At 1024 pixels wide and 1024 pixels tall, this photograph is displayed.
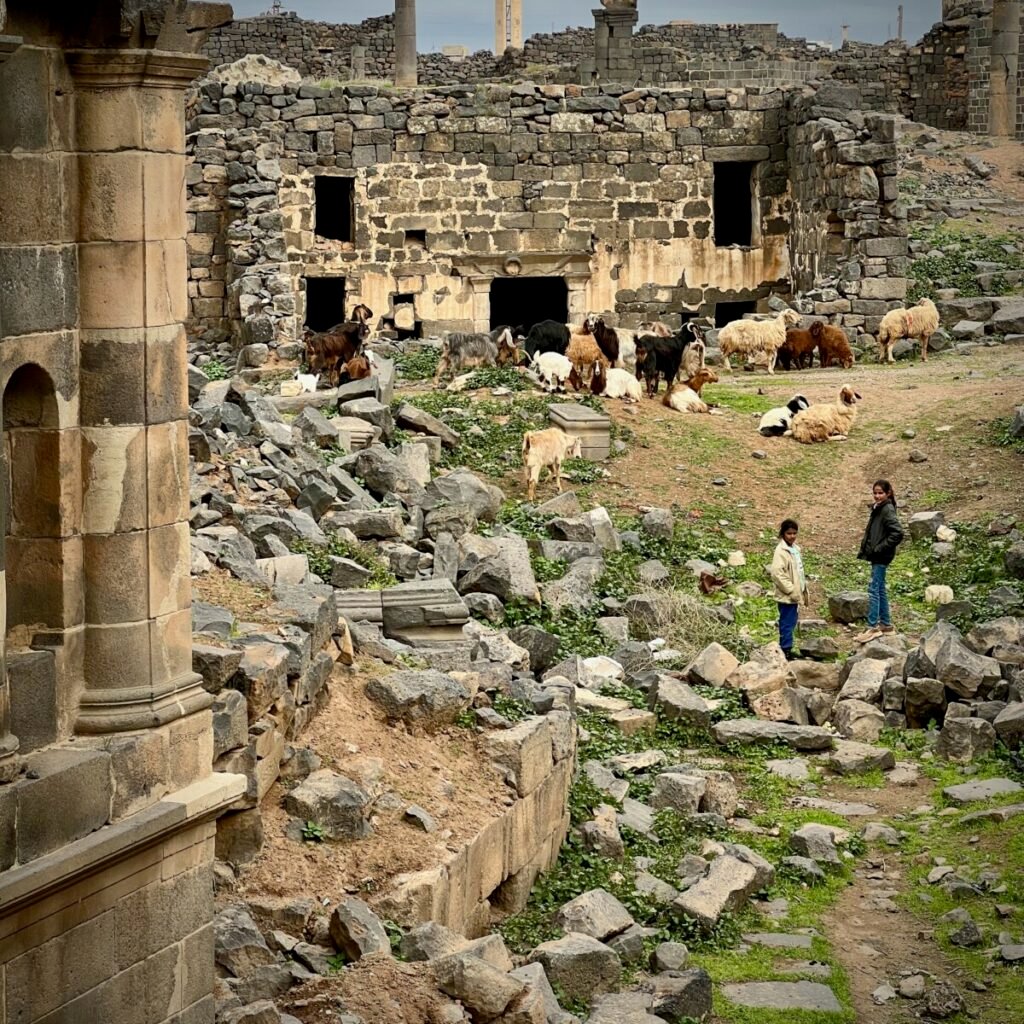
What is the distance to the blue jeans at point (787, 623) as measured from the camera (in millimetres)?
14812

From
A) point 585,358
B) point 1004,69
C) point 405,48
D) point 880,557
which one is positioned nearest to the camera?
point 880,557

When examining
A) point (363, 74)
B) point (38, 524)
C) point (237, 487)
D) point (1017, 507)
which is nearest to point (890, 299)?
point (1017, 507)

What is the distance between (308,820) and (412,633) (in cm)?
327

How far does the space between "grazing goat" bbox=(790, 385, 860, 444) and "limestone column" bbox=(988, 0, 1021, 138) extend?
72.5ft

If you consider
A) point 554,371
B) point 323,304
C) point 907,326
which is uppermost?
point 323,304

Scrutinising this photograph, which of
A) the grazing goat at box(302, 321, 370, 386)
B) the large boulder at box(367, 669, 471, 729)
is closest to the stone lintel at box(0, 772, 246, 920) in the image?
the large boulder at box(367, 669, 471, 729)

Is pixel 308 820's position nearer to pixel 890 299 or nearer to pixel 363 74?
pixel 890 299

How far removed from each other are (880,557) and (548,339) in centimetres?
689

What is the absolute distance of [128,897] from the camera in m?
7.09

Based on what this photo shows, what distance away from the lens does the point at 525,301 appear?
30.6 m

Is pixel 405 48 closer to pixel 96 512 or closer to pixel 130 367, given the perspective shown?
pixel 130 367

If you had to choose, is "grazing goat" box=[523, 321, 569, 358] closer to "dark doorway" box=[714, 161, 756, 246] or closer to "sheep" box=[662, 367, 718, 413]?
"sheep" box=[662, 367, 718, 413]

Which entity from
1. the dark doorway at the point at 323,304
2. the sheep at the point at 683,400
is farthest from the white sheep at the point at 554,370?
the dark doorway at the point at 323,304

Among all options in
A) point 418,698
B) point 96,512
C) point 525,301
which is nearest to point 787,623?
point 418,698
